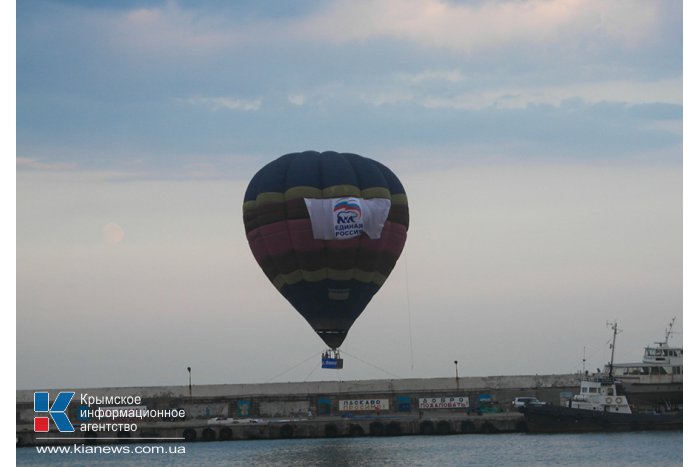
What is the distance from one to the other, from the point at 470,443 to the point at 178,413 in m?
26.3

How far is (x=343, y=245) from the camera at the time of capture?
65625mm

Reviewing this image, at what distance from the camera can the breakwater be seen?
79.8 metres

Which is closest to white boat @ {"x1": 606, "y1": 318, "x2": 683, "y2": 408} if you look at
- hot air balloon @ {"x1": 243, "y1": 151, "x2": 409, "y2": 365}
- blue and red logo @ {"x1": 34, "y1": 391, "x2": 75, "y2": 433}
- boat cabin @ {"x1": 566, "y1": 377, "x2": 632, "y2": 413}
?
boat cabin @ {"x1": 566, "y1": 377, "x2": 632, "y2": 413}

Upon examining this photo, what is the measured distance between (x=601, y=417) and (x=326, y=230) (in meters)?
25.9

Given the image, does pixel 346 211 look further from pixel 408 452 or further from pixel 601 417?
pixel 601 417

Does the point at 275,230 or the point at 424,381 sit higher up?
the point at 275,230

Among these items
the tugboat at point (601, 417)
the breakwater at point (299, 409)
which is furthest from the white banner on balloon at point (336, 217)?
the tugboat at point (601, 417)

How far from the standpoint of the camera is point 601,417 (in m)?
77.5

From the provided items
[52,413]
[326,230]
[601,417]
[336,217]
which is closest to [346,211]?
[336,217]
